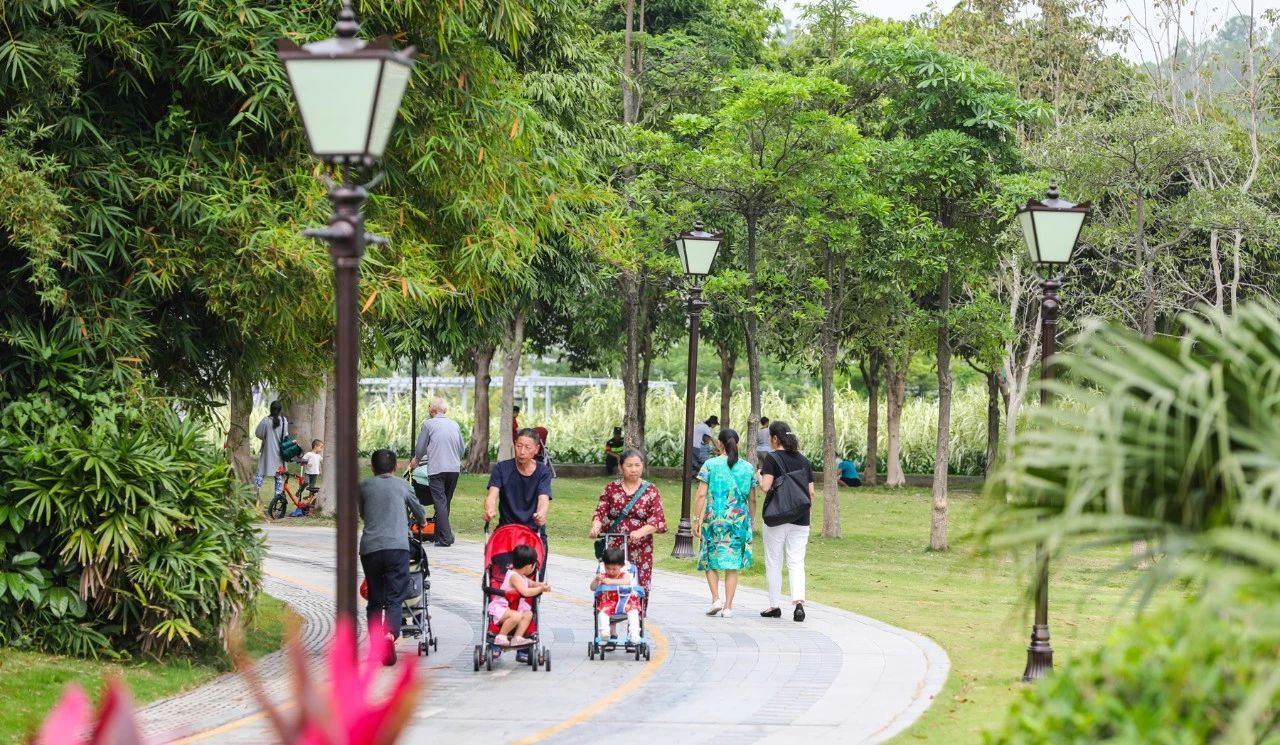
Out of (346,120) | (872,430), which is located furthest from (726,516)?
(872,430)

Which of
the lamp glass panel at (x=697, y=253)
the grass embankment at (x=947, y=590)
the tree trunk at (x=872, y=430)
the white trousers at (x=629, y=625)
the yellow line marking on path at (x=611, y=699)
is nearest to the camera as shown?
the yellow line marking on path at (x=611, y=699)

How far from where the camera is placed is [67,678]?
432 inches

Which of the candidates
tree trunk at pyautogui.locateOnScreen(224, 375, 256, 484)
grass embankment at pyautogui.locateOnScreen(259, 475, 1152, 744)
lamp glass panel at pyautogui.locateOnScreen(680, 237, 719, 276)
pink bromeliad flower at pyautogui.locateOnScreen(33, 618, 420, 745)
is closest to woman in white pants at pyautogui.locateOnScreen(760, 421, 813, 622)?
grass embankment at pyautogui.locateOnScreen(259, 475, 1152, 744)

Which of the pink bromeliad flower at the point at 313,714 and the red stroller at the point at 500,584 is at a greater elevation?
the pink bromeliad flower at the point at 313,714

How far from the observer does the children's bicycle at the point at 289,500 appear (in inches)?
1092

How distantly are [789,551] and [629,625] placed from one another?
2906 millimetres

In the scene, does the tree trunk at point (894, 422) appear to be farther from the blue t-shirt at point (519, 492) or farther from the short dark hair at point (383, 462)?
the short dark hair at point (383, 462)

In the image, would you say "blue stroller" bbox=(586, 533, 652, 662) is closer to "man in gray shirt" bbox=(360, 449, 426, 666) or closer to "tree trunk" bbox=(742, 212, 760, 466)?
"man in gray shirt" bbox=(360, 449, 426, 666)

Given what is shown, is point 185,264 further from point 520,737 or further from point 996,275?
point 996,275

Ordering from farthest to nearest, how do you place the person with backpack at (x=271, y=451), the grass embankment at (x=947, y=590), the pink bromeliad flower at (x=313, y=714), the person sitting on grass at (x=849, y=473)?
the person sitting on grass at (x=849, y=473) → the person with backpack at (x=271, y=451) → the grass embankment at (x=947, y=590) → the pink bromeliad flower at (x=313, y=714)

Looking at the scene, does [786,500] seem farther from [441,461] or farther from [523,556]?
[441,461]

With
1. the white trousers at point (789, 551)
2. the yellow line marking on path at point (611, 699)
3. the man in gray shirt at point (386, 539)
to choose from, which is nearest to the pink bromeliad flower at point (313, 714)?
the yellow line marking on path at point (611, 699)

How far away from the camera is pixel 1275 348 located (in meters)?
4.91

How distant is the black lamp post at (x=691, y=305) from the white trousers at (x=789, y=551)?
5.34 meters
